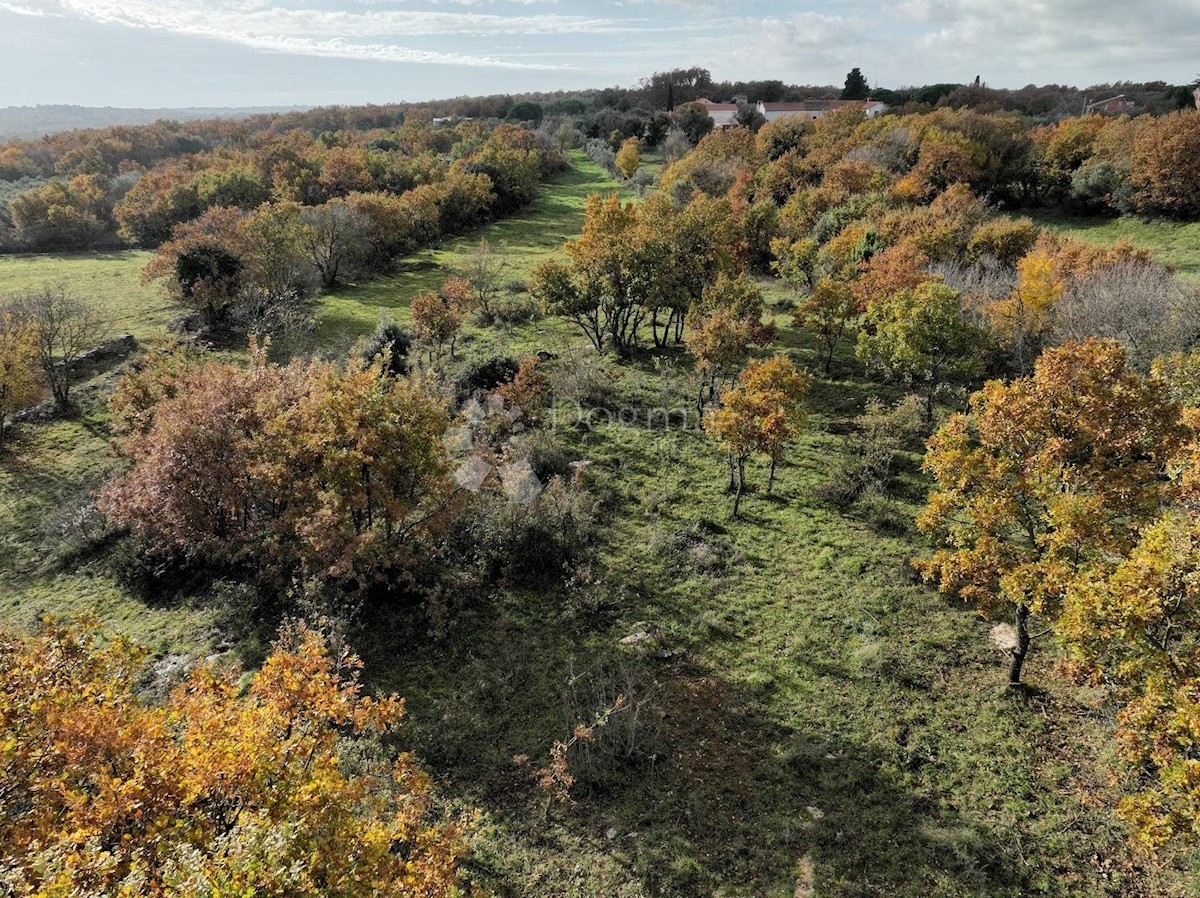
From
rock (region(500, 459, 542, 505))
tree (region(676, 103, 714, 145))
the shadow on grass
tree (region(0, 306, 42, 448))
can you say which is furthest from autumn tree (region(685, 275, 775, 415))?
tree (region(676, 103, 714, 145))

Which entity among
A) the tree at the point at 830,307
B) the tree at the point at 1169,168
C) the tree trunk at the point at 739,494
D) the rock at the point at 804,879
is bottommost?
the rock at the point at 804,879

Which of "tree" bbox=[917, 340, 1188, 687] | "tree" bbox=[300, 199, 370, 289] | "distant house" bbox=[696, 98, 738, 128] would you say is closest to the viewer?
"tree" bbox=[917, 340, 1188, 687]

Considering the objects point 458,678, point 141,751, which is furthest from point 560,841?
point 141,751

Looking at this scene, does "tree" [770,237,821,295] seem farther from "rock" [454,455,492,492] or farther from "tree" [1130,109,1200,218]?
"tree" [1130,109,1200,218]

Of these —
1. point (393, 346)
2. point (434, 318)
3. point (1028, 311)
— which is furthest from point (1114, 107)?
point (393, 346)

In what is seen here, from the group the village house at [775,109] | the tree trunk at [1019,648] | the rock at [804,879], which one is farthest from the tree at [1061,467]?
the village house at [775,109]

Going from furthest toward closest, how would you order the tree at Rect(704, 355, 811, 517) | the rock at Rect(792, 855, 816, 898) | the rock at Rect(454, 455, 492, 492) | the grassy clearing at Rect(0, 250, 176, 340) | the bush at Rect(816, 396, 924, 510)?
the grassy clearing at Rect(0, 250, 176, 340) → the bush at Rect(816, 396, 924, 510) → the rock at Rect(454, 455, 492, 492) → the tree at Rect(704, 355, 811, 517) → the rock at Rect(792, 855, 816, 898)

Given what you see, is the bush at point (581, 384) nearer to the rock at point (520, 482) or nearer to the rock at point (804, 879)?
the rock at point (520, 482)
